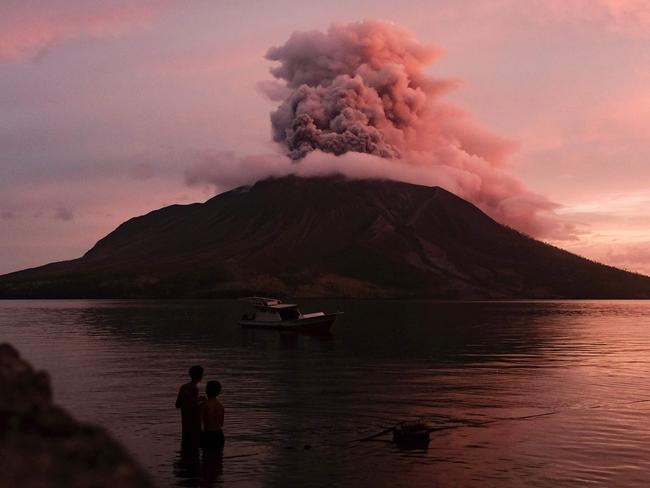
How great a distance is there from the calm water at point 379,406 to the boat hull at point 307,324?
43.5 feet

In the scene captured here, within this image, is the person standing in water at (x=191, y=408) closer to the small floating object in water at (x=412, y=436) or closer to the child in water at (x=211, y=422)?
the child in water at (x=211, y=422)

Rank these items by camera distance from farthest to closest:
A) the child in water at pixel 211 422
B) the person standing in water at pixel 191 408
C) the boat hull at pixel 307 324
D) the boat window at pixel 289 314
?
1. the boat window at pixel 289 314
2. the boat hull at pixel 307 324
3. the child in water at pixel 211 422
4. the person standing in water at pixel 191 408

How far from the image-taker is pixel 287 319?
10019 centimetres

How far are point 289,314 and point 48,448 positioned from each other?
→ 318ft

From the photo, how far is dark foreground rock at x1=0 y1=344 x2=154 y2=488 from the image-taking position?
3.61 m

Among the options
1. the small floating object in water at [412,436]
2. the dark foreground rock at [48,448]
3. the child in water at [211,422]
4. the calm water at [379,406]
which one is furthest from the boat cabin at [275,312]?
the dark foreground rock at [48,448]

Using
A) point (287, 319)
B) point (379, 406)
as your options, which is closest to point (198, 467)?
point (379, 406)

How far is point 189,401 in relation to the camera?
24734 millimetres

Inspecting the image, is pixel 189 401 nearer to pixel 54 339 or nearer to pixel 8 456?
pixel 8 456

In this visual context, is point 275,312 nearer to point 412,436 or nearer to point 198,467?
point 412,436

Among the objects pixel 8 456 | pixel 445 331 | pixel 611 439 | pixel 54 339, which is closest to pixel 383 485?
pixel 611 439

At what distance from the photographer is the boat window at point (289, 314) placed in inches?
3935

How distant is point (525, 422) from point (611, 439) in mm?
4344

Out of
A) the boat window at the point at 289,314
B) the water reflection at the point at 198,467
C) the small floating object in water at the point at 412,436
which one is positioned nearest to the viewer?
the water reflection at the point at 198,467
